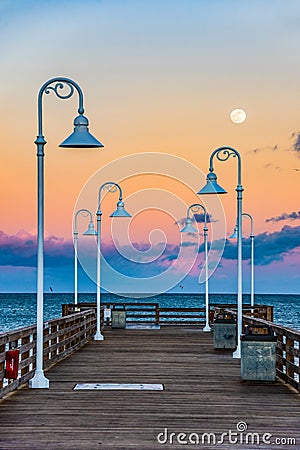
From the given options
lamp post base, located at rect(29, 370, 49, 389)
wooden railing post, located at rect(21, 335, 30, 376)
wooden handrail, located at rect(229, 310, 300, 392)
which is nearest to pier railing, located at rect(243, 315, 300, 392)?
wooden handrail, located at rect(229, 310, 300, 392)

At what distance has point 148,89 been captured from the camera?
27.9 m

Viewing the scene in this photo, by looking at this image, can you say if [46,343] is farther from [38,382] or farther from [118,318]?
[118,318]

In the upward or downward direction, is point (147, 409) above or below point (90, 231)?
below

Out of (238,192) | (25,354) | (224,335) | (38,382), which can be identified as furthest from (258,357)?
(224,335)

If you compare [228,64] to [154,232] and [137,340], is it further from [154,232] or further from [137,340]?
[137,340]

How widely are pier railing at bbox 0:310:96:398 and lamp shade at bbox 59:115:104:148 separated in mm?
2740

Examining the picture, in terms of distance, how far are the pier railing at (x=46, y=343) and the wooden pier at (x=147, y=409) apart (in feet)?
0.83

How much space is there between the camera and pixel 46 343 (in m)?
15.3

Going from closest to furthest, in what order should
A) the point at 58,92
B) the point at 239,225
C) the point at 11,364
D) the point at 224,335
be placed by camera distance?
the point at 11,364 < the point at 58,92 < the point at 239,225 < the point at 224,335

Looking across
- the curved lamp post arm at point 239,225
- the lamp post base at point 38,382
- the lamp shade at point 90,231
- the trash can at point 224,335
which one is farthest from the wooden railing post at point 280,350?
the lamp shade at point 90,231

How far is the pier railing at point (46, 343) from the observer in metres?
11.0

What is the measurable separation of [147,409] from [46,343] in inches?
225

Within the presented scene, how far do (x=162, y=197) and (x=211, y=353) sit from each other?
15.0m

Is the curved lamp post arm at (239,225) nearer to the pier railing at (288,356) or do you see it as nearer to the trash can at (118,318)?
the pier railing at (288,356)
